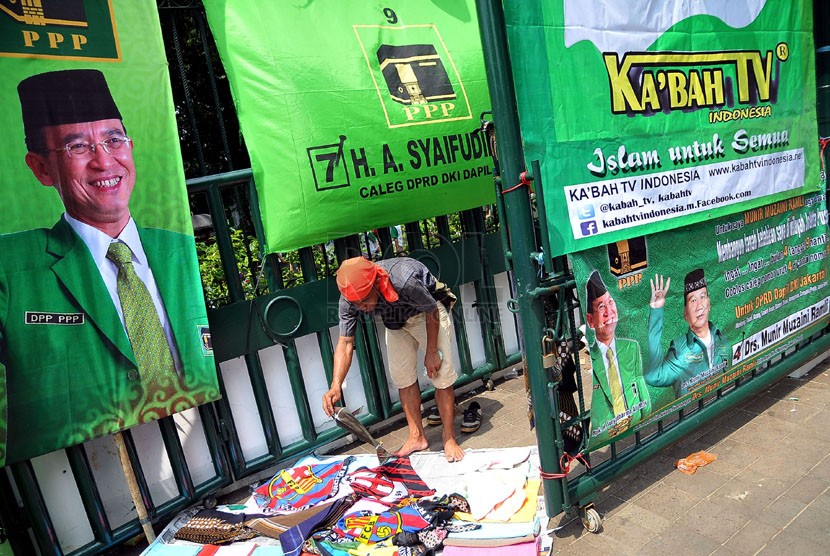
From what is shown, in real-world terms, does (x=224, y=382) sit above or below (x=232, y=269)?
below

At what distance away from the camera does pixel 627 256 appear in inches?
132

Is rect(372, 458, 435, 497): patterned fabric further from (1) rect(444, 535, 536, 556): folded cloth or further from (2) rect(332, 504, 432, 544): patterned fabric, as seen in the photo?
(1) rect(444, 535, 536, 556): folded cloth

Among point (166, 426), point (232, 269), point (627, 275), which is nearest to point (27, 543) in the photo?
point (166, 426)

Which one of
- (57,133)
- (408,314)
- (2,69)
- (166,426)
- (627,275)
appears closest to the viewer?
(2,69)

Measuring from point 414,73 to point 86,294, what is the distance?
281cm

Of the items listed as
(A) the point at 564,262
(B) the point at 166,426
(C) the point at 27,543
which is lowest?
(C) the point at 27,543

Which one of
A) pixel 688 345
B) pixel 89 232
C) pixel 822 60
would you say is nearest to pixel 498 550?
pixel 688 345

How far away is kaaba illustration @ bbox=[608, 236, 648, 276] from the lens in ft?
10.8

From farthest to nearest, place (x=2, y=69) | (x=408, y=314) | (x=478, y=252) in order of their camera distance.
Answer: (x=478, y=252), (x=408, y=314), (x=2, y=69)

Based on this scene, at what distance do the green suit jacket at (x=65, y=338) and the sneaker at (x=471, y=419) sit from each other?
7.29 ft

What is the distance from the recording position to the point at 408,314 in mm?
4270

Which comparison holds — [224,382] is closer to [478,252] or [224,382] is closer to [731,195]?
[478,252]

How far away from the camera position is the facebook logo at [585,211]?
3.10 metres

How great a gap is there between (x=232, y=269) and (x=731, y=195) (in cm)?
350
